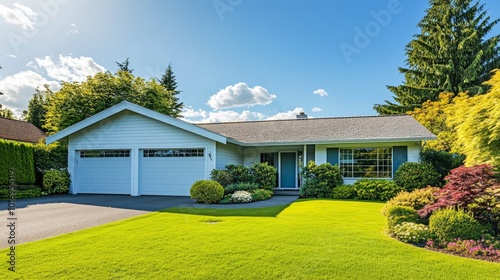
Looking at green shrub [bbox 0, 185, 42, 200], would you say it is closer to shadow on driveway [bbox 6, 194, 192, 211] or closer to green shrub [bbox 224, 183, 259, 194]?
shadow on driveway [bbox 6, 194, 192, 211]

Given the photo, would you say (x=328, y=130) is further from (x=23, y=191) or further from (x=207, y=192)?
(x=23, y=191)

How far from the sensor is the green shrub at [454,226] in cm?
554

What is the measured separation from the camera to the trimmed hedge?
14109 millimetres

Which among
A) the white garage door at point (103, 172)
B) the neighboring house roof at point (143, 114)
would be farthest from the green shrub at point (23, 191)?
the neighboring house roof at point (143, 114)

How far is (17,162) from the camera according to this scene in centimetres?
1470

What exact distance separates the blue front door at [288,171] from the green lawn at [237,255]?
911cm

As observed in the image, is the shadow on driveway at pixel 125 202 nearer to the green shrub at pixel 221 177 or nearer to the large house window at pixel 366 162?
the green shrub at pixel 221 177

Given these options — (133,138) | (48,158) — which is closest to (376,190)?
(133,138)

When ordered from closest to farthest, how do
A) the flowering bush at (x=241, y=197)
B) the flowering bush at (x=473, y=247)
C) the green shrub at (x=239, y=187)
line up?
the flowering bush at (x=473, y=247), the flowering bush at (x=241, y=197), the green shrub at (x=239, y=187)

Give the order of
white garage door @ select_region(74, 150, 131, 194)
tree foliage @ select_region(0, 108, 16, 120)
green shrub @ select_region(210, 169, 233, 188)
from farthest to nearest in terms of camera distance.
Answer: tree foliage @ select_region(0, 108, 16, 120), white garage door @ select_region(74, 150, 131, 194), green shrub @ select_region(210, 169, 233, 188)

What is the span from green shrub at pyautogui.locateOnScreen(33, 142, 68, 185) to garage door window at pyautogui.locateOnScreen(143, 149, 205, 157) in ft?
17.4

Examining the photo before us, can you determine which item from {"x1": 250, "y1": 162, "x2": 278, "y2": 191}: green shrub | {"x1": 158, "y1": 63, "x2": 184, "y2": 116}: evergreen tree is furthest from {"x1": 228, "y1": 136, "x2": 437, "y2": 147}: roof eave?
{"x1": 158, "y1": 63, "x2": 184, "y2": 116}: evergreen tree

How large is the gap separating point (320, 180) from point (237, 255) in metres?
9.49

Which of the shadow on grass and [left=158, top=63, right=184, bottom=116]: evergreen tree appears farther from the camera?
[left=158, top=63, right=184, bottom=116]: evergreen tree
